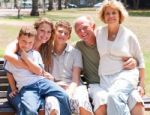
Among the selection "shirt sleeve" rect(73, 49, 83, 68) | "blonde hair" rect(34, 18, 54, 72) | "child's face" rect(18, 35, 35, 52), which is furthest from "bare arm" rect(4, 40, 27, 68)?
"shirt sleeve" rect(73, 49, 83, 68)

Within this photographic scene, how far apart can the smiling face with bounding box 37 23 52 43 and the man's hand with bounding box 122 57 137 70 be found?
2.98 ft

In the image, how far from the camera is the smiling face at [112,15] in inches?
211

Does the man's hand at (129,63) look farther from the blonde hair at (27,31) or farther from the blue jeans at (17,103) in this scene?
the blue jeans at (17,103)

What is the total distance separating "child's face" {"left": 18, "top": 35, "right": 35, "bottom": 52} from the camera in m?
5.01

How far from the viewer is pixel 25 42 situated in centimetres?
502

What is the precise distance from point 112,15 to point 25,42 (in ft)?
3.52

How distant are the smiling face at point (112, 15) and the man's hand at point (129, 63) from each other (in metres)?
0.45

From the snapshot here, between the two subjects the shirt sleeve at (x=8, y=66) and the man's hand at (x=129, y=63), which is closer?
the shirt sleeve at (x=8, y=66)

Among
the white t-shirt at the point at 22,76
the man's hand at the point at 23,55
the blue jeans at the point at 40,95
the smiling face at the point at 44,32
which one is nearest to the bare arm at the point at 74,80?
the blue jeans at the point at 40,95

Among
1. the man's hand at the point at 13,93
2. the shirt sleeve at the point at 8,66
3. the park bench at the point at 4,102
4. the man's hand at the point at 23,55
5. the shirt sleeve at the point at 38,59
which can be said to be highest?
the man's hand at the point at 23,55

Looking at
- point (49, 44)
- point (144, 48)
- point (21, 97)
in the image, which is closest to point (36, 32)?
point (49, 44)

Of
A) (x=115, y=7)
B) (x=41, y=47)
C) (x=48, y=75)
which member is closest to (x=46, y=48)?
(x=41, y=47)

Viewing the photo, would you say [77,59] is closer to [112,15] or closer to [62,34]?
[62,34]

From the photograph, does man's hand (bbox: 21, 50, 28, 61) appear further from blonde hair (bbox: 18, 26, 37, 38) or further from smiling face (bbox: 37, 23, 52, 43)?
smiling face (bbox: 37, 23, 52, 43)
